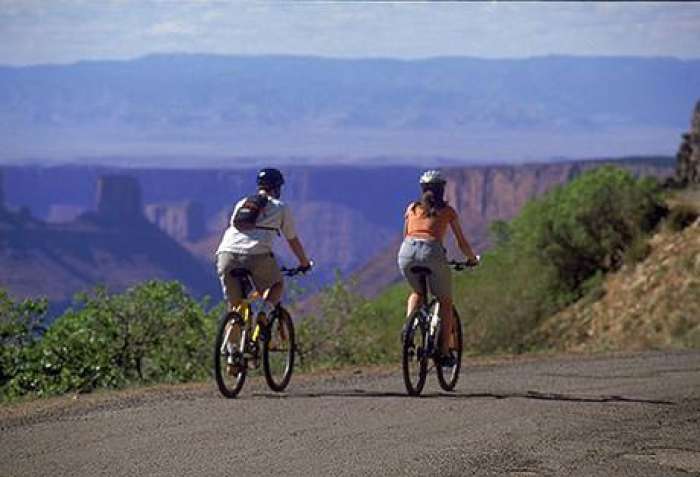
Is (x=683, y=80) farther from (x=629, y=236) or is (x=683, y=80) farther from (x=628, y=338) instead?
(x=628, y=338)

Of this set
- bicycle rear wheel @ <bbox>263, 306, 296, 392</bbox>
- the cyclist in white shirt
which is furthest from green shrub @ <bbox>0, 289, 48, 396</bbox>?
the cyclist in white shirt

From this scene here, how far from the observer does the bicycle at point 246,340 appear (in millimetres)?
13180

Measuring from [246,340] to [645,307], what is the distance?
18699mm

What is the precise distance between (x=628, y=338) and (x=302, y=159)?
128 meters

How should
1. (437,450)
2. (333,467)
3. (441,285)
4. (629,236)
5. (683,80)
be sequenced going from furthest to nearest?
(683,80) < (629,236) < (441,285) < (437,450) < (333,467)

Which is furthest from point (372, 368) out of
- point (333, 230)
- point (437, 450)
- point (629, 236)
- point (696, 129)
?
point (333, 230)

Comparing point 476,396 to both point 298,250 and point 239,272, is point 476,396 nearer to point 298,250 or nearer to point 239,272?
point 298,250

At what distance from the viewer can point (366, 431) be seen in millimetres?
11516

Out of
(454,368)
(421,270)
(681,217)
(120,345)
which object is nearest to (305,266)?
(421,270)

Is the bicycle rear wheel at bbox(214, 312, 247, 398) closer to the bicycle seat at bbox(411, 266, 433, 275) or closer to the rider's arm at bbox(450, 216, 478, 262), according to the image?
the bicycle seat at bbox(411, 266, 433, 275)

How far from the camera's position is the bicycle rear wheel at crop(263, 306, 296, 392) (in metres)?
13.6

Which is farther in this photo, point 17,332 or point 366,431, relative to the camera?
point 17,332

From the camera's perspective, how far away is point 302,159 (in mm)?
155250

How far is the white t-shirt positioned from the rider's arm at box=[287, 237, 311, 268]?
0.29 m
